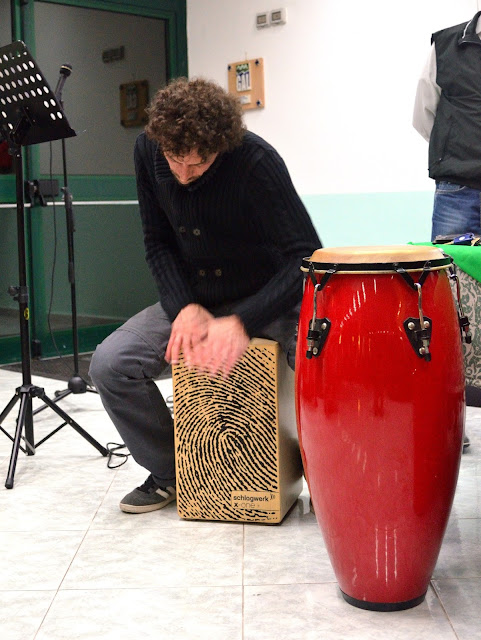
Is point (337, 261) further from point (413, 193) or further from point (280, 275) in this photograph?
point (413, 193)

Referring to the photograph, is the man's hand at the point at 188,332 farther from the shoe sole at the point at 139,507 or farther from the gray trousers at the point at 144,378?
the shoe sole at the point at 139,507

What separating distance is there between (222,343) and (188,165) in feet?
1.48

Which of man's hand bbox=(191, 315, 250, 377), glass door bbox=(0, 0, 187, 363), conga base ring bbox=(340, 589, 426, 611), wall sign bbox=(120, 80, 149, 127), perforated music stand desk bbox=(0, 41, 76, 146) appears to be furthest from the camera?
wall sign bbox=(120, 80, 149, 127)

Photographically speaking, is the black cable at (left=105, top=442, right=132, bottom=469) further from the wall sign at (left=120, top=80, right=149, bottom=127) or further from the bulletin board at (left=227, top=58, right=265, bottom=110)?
the wall sign at (left=120, top=80, right=149, bottom=127)

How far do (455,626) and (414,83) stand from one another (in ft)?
10.6

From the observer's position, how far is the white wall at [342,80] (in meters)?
4.27

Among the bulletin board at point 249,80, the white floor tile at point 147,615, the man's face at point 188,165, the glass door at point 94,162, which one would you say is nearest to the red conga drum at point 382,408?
the white floor tile at point 147,615

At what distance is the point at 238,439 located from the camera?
216cm

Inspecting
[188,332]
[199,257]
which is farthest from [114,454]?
[188,332]

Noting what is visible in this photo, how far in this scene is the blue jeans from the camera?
2.90 meters

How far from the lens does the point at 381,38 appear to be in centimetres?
434

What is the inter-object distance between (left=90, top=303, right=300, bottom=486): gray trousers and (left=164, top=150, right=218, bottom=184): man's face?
0.36 m

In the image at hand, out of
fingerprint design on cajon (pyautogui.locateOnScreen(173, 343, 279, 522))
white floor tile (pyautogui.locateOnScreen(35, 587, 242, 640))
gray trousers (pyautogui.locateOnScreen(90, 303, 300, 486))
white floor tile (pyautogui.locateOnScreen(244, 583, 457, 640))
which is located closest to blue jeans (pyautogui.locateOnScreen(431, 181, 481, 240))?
gray trousers (pyautogui.locateOnScreen(90, 303, 300, 486))

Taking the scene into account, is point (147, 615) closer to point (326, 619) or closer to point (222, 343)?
point (326, 619)
